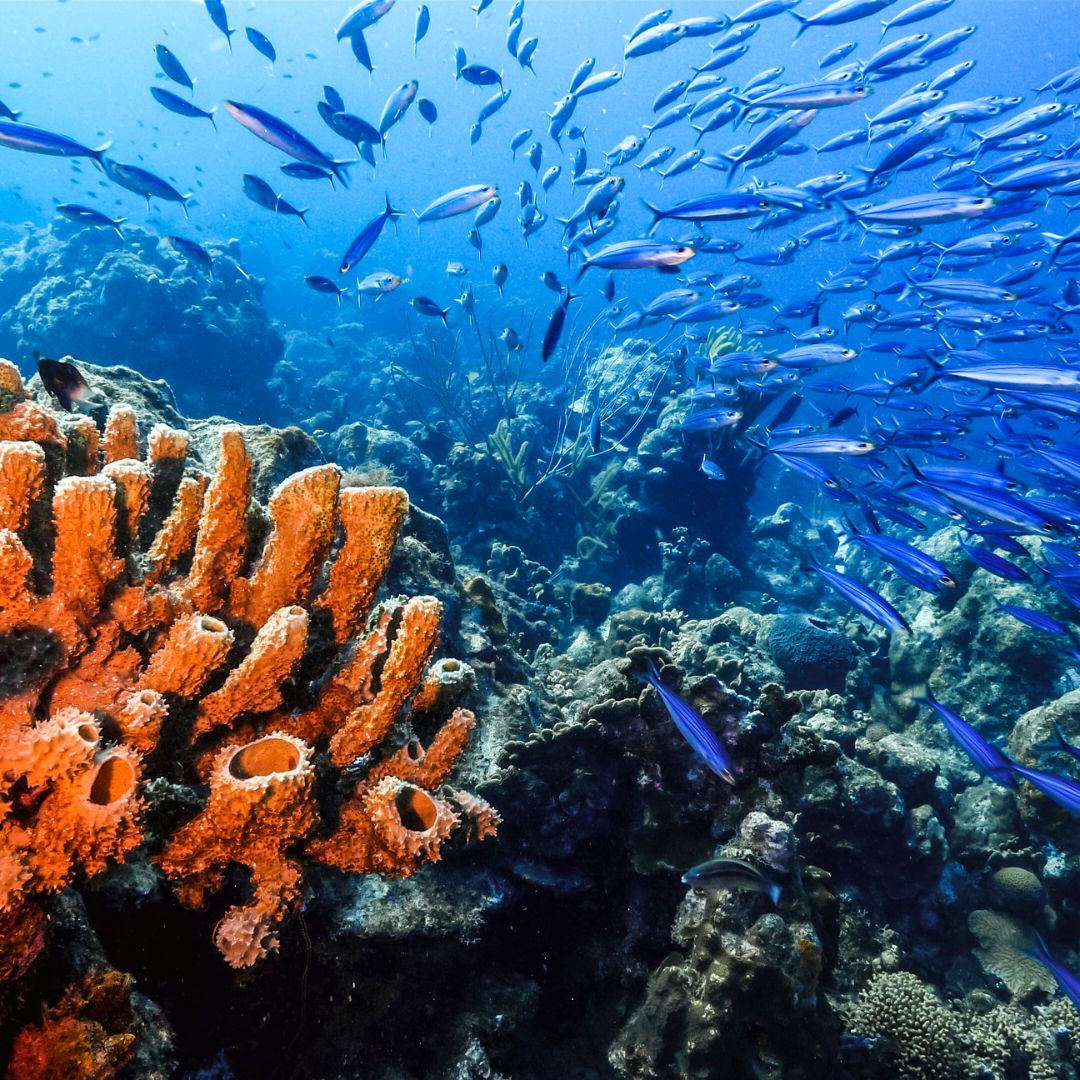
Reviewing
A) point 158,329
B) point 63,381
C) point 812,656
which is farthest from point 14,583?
point 158,329

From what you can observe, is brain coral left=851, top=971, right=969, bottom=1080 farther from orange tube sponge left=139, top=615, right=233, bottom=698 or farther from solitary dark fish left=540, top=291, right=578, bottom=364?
solitary dark fish left=540, top=291, right=578, bottom=364

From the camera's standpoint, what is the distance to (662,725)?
3.40 metres

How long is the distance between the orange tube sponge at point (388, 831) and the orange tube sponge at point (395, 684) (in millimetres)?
148

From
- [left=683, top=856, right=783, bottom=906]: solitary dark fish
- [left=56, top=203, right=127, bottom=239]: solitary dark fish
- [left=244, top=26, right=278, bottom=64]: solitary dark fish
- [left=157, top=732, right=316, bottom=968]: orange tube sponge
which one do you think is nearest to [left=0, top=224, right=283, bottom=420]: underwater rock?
[left=56, top=203, right=127, bottom=239]: solitary dark fish

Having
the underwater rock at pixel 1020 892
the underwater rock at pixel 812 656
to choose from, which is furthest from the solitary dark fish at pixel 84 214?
the underwater rock at pixel 1020 892

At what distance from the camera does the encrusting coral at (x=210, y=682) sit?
136 centimetres

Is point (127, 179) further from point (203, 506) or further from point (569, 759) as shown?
point (569, 759)

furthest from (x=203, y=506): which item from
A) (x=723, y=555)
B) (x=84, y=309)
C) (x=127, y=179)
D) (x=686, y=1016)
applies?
(x=84, y=309)

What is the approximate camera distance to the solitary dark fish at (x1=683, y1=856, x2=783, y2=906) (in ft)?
7.91

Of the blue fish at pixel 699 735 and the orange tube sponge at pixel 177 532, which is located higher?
the orange tube sponge at pixel 177 532

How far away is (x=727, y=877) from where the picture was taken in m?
2.43

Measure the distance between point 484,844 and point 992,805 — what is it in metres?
5.41

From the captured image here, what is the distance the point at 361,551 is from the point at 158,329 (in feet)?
54.6

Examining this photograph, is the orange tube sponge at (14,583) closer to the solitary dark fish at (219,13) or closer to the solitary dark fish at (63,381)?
the solitary dark fish at (63,381)
